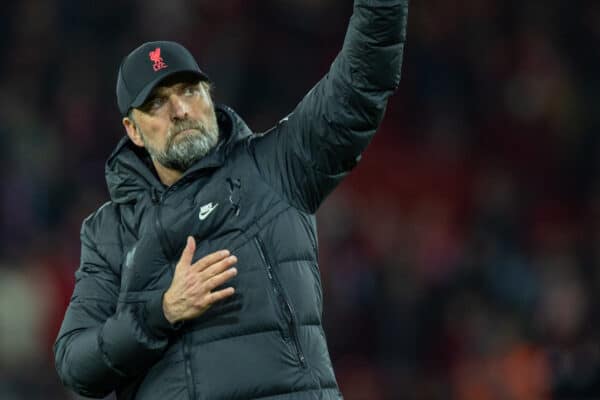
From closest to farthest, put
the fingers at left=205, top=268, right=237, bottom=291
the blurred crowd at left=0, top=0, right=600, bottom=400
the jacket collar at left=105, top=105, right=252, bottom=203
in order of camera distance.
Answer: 1. the fingers at left=205, top=268, right=237, bottom=291
2. the jacket collar at left=105, top=105, right=252, bottom=203
3. the blurred crowd at left=0, top=0, right=600, bottom=400

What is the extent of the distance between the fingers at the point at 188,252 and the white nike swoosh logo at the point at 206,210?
13 centimetres

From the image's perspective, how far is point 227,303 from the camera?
3254mm

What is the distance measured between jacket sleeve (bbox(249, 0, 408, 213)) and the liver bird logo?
1.04ft

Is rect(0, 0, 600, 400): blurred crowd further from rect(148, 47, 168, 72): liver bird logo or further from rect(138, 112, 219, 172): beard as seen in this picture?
rect(148, 47, 168, 72): liver bird logo

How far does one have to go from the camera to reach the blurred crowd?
7602mm

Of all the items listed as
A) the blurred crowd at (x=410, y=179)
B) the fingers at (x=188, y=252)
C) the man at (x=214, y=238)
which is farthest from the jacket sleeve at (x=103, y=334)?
the blurred crowd at (x=410, y=179)

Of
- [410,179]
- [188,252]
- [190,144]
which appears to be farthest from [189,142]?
[410,179]

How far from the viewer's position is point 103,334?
10.8 feet

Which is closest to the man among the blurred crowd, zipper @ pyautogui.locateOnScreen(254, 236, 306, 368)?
zipper @ pyautogui.locateOnScreen(254, 236, 306, 368)

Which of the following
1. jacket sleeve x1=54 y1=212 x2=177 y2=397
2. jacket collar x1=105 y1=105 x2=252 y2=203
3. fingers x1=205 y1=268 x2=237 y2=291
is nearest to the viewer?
fingers x1=205 y1=268 x2=237 y2=291

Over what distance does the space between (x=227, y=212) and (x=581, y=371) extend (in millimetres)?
3188

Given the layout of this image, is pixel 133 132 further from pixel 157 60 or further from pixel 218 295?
pixel 218 295

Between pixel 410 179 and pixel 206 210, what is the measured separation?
6685 millimetres

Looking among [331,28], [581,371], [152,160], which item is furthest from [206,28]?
[152,160]
